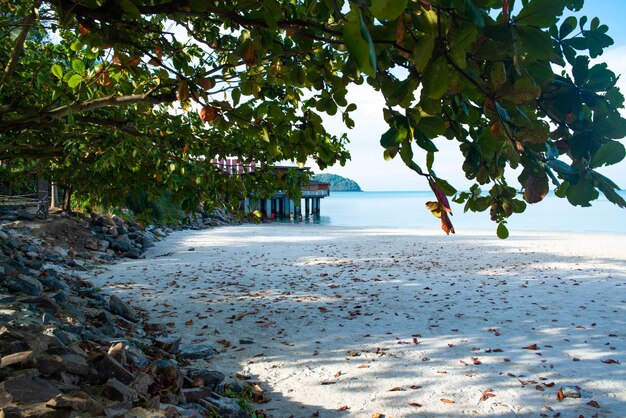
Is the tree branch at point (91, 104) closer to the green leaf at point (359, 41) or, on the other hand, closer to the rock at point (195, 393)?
the rock at point (195, 393)

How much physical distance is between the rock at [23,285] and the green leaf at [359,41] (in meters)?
6.81

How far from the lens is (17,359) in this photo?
125 inches

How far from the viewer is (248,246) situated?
1836 cm

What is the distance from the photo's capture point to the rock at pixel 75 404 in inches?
105

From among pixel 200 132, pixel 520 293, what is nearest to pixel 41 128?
pixel 200 132

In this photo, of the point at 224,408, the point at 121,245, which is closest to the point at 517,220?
the point at 121,245

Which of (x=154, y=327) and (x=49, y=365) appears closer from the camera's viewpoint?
(x=49, y=365)

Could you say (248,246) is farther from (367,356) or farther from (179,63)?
(179,63)

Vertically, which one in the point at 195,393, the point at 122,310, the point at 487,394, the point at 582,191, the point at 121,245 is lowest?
the point at 487,394

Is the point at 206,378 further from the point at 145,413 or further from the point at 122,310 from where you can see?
the point at 122,310

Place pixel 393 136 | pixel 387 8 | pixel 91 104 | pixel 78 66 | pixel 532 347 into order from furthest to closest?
pixel 532 347 → pixel 91 104 → pixel 78 66 → pixel 393 136 → pixel 387 8

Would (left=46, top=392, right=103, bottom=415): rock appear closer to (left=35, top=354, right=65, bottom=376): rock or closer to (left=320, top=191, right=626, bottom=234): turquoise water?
(left=35, top=354, right=65, bottom=376): rock

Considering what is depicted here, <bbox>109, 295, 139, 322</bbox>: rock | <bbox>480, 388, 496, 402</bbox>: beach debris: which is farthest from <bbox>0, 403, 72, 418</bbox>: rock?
<bbox>109, 295, 139, 322</bbox>: rock

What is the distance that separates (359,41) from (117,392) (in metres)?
3.29
